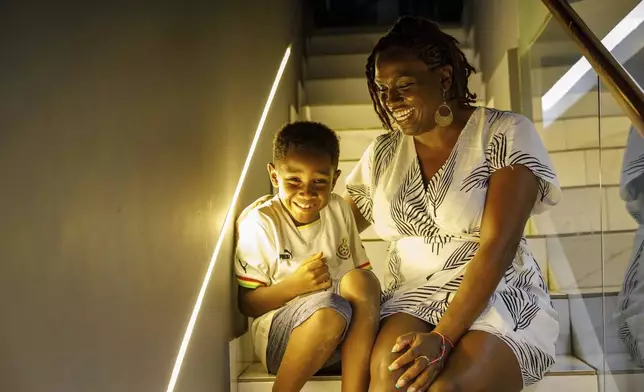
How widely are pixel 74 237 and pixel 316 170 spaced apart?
98cm

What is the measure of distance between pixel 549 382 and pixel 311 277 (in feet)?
2.04

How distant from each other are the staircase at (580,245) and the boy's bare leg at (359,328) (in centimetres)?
26

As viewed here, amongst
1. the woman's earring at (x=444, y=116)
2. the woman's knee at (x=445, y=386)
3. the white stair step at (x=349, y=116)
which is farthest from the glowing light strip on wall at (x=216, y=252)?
the white stair step at (x=349, y=116)

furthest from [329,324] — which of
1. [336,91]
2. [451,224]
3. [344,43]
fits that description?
[344,43]

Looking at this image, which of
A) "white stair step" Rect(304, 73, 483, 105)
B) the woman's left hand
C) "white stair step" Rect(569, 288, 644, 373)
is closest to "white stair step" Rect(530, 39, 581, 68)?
"white stair step" Rect(569, 288, 644, 373)

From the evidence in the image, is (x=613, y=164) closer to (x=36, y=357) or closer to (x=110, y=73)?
(x=110, y=73)

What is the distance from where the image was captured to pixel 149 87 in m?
1.23

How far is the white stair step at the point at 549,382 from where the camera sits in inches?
68.1

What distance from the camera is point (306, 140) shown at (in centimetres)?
186

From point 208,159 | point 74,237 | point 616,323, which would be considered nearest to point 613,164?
point 616,323

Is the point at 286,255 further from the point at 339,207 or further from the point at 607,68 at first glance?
the point at 607,68

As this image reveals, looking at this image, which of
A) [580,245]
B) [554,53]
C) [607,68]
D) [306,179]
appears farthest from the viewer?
[554,53]

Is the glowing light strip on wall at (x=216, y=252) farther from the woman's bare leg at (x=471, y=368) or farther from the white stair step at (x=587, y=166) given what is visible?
the white stair step at (x=587, y=166)

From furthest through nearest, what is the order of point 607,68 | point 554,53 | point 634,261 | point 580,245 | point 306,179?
point 554,53, point 580,245, point 306,179, point 634,261, point 607,68
